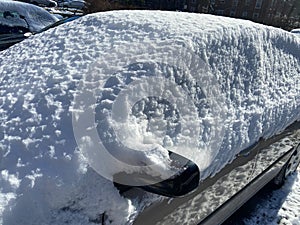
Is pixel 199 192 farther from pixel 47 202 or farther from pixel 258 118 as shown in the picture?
pixel 47 202

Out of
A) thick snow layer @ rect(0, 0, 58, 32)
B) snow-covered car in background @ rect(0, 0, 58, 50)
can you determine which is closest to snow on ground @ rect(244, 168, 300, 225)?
snow-covered car in background @ rect(0, 0, 58, 50)

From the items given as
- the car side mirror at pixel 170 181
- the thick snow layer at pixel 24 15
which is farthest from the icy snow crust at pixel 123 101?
the thick snow layer at pixel 24 15

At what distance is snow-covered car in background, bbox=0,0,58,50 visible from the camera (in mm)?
6004

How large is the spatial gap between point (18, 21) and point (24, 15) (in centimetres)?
29

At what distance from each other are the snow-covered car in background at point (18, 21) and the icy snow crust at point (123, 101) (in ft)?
13.9

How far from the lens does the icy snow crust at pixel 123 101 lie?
121 cm

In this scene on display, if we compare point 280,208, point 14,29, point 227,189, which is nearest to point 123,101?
point 227,189

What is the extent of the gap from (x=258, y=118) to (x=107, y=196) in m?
1.19

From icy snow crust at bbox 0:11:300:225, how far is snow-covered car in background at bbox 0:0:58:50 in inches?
167

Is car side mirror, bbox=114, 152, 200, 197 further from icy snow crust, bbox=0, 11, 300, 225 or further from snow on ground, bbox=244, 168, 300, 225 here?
snow on ground, bbox=244, 168, 300, 225

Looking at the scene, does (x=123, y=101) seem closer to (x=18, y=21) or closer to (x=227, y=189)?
(x=227, y=189)

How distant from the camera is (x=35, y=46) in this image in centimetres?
204

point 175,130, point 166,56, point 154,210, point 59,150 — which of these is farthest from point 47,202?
point 166,56

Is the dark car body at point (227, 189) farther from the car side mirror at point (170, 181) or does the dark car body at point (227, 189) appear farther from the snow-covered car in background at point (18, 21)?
the snow-covered car in background at point (18, 21)
